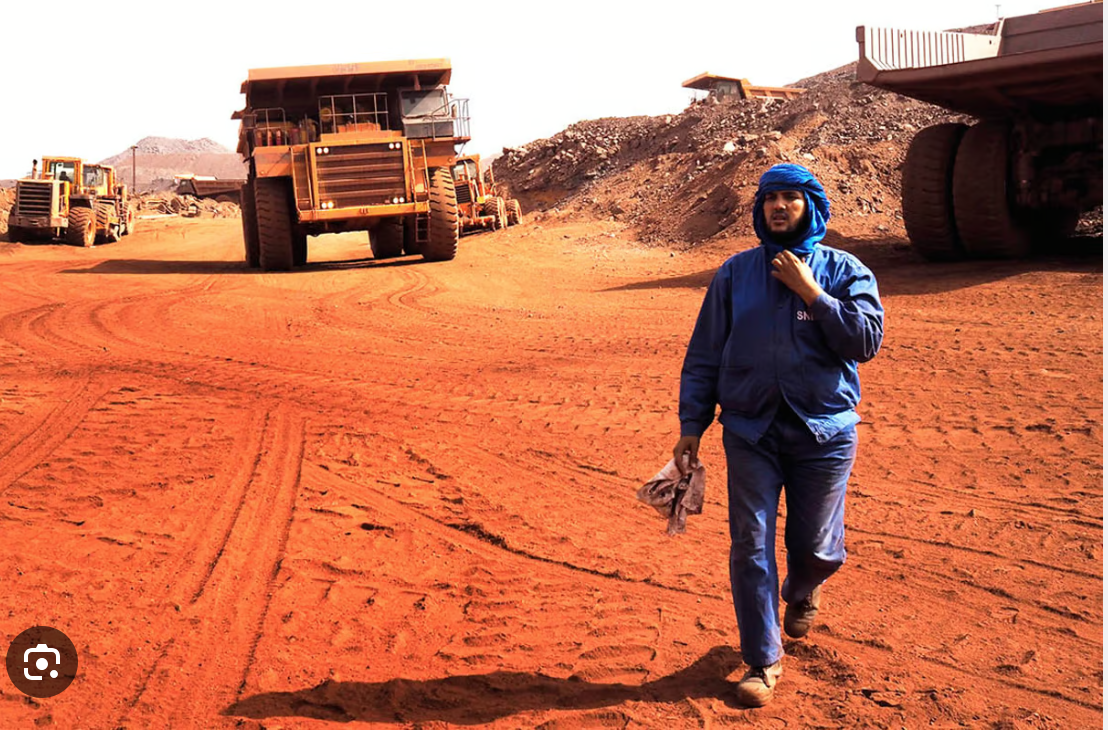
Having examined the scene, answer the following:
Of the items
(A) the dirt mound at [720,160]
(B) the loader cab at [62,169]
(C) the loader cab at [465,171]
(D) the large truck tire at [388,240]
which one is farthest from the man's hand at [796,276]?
(B) the loader cab at [62,169]

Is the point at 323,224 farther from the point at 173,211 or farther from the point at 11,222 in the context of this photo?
the point at 173,211

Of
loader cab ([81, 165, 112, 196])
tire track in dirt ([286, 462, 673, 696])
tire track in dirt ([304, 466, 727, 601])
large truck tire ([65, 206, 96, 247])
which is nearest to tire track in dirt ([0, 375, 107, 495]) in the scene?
tire track in dirt ([304, 466, 727, 601])

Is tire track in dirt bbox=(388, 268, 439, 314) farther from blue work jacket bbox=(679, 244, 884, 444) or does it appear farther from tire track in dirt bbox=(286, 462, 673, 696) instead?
blue work jacket bbox=(679, 244, 884, 444)

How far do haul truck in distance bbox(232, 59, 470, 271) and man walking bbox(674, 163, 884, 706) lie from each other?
14.3 meters

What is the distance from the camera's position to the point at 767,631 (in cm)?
371

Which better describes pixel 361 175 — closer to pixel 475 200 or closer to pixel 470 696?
pixel 475 200

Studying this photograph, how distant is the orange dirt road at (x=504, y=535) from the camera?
153 inches

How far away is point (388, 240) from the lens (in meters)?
20.5

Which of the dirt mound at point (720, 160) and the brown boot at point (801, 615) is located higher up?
the dirt mound at point (720, 160)

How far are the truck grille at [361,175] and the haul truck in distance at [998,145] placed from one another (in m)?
7.88

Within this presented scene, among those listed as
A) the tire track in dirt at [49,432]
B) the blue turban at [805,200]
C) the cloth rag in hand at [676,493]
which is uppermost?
the blue turban at [805,200]

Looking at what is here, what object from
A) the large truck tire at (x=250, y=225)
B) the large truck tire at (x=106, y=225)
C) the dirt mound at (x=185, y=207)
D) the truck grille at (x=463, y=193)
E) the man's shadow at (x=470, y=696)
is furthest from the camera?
the dirt mound at (x=185, y=207)

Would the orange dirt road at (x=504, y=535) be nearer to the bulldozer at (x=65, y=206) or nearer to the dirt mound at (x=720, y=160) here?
the dirt mound at (x=720, y=160)

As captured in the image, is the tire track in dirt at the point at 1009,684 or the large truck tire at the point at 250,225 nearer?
the tire track in dirt at the point at 1009,684
